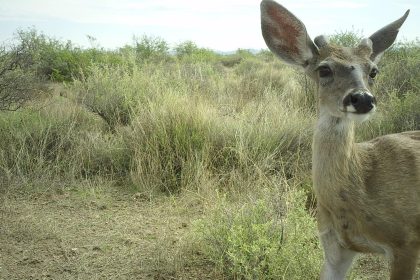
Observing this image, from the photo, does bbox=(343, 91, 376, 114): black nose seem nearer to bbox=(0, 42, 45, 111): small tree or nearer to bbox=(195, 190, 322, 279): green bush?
bbox=(195, 190, 322, 279): green bush

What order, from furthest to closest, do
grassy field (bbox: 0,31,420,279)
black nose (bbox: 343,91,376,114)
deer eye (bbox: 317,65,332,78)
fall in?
grassy field (bbox: 0,31,420,279), deer eye (bbox: 317,65,332,78), black nose (bbox: 343,91,376,114)

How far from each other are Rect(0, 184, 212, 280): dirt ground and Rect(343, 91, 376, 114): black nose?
81.7 inches

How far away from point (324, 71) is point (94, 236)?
279cm

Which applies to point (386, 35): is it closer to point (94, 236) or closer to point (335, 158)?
point (335, 158)

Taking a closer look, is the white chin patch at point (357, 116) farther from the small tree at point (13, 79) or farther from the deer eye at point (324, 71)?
the small tree at point (13, 79)

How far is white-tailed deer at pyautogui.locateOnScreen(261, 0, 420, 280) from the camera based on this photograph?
312 centimetres

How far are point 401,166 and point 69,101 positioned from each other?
22.6 feet

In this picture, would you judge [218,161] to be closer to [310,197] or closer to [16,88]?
[310,197]

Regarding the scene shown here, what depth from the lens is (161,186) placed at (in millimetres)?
6223

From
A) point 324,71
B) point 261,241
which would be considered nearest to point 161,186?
point 261,241

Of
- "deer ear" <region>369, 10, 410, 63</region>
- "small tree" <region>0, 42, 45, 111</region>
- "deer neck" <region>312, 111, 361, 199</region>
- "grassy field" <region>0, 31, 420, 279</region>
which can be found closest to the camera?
"deer neck" <region>312, 111, 361, 199</region>

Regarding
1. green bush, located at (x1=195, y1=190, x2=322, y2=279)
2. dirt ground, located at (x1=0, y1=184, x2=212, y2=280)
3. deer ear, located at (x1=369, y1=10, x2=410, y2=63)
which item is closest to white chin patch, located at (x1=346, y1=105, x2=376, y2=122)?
deer ear, located at (x1=369, y1=10, x2=410, y2=63)

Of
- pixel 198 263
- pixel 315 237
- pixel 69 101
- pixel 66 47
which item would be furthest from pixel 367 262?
pixel 66 47

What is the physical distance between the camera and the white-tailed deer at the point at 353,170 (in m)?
3.12
